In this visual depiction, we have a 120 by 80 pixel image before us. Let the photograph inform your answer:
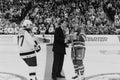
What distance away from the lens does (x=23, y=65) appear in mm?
7184

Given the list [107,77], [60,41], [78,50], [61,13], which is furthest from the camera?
[61,13]

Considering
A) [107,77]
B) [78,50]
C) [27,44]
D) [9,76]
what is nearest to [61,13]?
[9,76]

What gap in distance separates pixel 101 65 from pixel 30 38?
102 inches

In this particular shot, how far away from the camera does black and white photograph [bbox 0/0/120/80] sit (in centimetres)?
564

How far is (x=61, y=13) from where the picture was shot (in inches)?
550

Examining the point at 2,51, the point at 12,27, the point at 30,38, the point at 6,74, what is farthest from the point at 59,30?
the point at 12,27

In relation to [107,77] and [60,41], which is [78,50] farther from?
[107,77]

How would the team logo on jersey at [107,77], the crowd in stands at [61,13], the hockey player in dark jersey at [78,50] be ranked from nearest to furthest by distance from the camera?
1. the hockey player in dark jersey at [78,50]
2. the team logo on jersey at [107,77]
3. the crowd in stands at [61,13]

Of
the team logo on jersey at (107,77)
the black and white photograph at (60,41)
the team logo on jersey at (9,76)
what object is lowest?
the team logo on jersey at (107,77)

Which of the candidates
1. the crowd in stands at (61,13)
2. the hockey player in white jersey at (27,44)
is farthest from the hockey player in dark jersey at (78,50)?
the crowd in stands at (61,13)

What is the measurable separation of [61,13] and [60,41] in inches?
327

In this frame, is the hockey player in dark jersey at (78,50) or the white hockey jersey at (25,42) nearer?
the white hockey jersey at (25,42)

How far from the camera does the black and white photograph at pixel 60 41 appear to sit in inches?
222

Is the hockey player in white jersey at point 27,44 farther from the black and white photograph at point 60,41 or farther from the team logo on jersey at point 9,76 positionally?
the team logo on jersey at point 9,76
